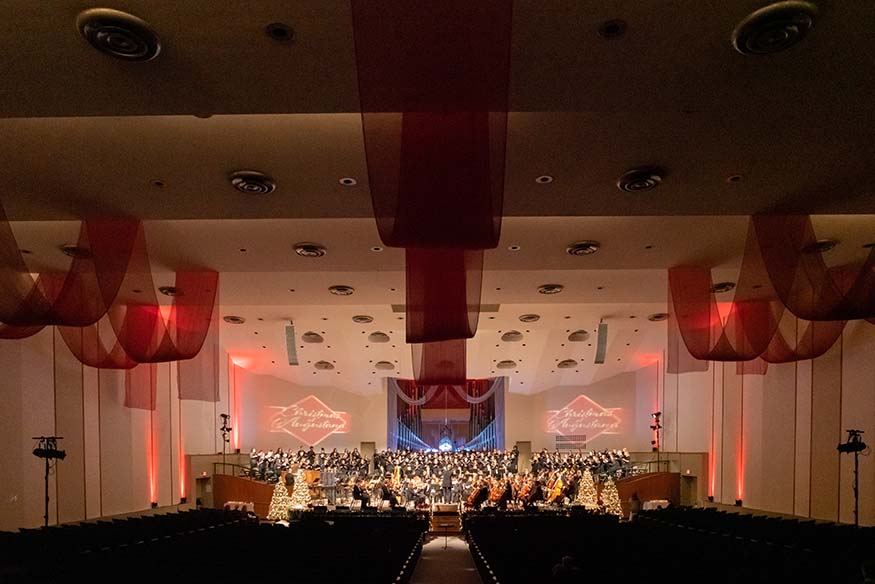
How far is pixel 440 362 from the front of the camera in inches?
457

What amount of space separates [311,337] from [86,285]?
1343cm

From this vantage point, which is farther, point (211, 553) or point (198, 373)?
point (198, 373)

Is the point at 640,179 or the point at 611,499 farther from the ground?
the point at 640,179

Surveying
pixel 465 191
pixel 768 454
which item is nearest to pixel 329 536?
pixel 465 191

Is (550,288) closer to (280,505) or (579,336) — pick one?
(579,336)

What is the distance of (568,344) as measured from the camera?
2298 cm

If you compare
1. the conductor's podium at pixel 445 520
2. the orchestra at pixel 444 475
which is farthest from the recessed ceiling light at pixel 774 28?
the orchestra at pixel 444 475

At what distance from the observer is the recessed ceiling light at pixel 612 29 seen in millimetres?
4402

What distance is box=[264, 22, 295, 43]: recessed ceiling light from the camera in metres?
4.47

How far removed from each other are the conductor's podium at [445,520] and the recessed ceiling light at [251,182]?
11175 millimetres

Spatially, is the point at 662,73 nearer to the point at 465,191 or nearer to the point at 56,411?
the point at 465,191

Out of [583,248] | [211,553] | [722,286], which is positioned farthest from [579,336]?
[211,553]

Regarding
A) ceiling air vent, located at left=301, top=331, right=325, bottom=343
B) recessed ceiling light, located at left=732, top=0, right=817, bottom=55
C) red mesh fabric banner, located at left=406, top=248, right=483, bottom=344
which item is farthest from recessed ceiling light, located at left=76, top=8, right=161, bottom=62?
ceiling air vent, located at left=301, top=331, right=325, bottom=343

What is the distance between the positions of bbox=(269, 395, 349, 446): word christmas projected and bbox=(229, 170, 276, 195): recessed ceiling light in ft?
63.6
